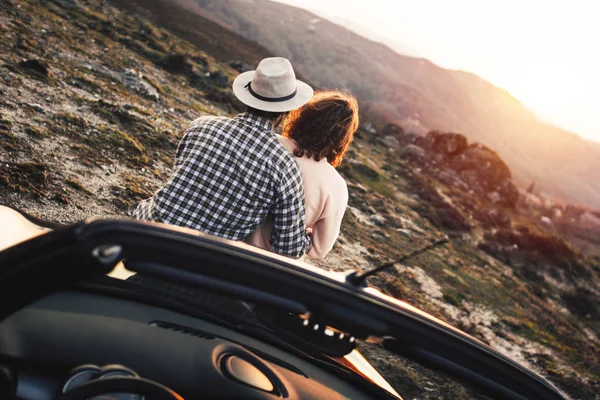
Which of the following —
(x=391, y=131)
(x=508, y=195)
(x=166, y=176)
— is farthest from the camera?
(x=391, y=131)

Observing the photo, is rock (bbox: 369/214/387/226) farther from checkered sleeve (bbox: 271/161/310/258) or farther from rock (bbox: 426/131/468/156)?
rock (bbox: 426/131/468/156)

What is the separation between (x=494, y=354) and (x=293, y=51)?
8429 centimetres

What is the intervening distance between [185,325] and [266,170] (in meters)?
0.99

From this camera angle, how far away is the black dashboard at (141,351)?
3.36ft

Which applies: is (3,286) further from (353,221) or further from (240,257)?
(353,221)

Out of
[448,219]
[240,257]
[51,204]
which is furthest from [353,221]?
[240,257]

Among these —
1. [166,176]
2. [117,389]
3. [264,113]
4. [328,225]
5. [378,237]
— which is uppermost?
[264,113]

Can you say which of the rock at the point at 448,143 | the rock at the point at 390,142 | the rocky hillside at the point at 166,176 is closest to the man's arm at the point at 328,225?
the rocky hillside at the point at 166,176

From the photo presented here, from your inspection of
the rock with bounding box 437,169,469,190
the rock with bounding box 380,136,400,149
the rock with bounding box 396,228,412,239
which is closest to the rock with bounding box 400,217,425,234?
the rock with bounding box 396,228,412,239

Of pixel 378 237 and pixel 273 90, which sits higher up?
pixel 273 90

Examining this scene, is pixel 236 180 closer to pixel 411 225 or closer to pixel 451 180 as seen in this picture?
pixel 411 225

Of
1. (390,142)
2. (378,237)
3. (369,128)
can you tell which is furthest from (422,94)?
(378,237)

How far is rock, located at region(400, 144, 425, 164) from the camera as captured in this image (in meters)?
32.5

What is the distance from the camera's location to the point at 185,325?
1342 millimetres
